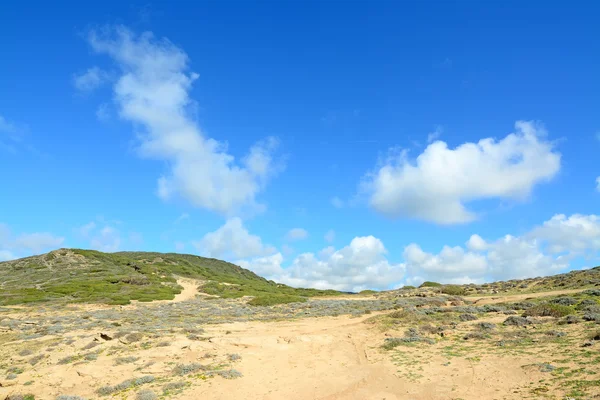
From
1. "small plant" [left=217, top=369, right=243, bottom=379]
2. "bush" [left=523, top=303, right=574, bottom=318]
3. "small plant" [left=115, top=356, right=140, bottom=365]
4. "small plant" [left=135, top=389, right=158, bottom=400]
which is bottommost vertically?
"small plant" [left=135, top=389, right=158, bottom=400]

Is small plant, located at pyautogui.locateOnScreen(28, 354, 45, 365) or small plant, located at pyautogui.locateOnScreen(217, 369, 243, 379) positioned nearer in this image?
small plant, located at pyautogui.locateOnScreen(217, 369, 243, 379)

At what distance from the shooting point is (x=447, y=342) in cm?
2350

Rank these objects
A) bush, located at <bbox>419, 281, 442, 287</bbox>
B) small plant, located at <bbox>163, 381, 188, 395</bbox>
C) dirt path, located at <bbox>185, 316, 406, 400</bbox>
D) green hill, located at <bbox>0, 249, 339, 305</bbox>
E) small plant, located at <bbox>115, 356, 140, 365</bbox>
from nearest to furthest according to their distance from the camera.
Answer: dirt path, located at <bbox>185, 316, 406, 400</bbox>, small plant, located at <bbox>163, 381, 188, 395</bbox>, small plant, located at <bbox>115, 356, 140, 365</bbox>, green hill, located at <bbox>0, 249, 339, 305</bbox>, bush, located at <bbox>419, 281, 442, 287</bbox>

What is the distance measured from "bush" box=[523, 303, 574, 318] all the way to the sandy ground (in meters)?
10.8

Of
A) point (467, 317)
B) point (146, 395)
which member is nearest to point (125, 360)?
point (146, 395)

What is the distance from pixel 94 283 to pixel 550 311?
233ft

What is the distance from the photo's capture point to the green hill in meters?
57.8

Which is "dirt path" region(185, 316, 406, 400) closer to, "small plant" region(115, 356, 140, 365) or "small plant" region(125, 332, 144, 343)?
"small plant" region(115, 356, 140, 365)

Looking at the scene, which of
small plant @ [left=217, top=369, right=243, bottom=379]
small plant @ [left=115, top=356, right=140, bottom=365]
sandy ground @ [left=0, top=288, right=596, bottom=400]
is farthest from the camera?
small plant @ [left=115, top=356, right=140, bottom=365]

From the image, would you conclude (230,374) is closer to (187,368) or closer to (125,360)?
(187,368)

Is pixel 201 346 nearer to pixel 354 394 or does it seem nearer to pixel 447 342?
pixel 354 394

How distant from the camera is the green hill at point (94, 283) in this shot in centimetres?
5775

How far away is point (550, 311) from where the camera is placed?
27516 millimetres

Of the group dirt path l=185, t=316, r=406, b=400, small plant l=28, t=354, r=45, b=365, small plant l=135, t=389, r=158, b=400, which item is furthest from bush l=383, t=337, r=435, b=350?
small plant l=28, t=354, r=45, b=365
